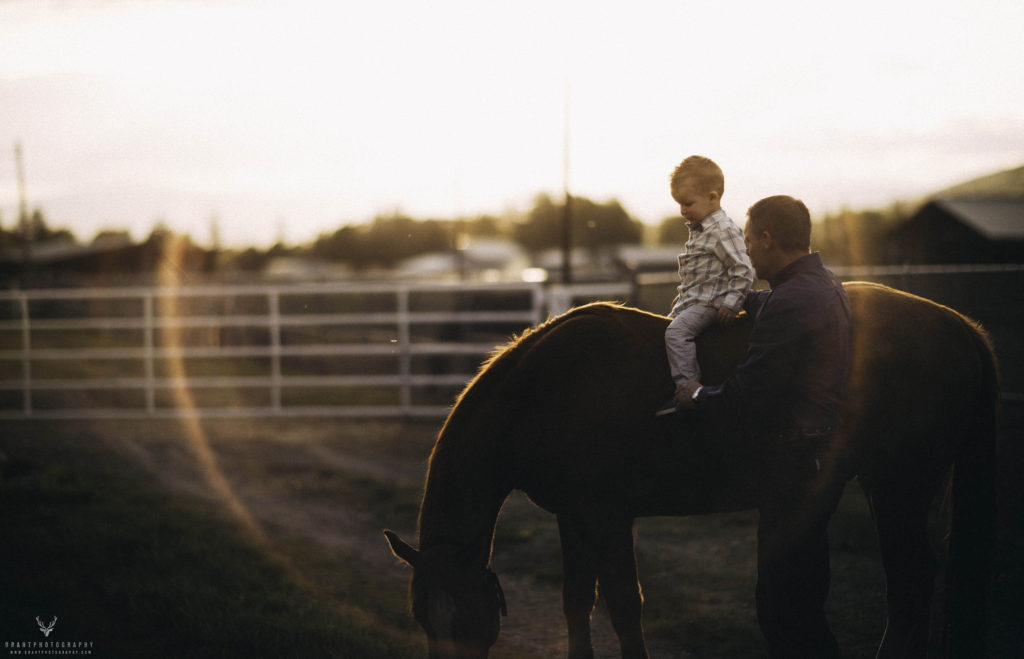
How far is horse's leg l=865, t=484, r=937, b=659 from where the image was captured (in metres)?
2.92

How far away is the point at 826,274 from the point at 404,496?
441 centimetres

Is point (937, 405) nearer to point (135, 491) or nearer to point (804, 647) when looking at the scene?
point (804, 647)

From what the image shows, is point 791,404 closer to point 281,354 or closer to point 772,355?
point 772,355

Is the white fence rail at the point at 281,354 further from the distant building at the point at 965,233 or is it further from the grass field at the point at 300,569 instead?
the distant building at the point at 965,233

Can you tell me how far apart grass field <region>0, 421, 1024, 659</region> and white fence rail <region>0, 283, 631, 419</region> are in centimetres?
144

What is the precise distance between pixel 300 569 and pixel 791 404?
316cm

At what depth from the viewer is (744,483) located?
2846mm

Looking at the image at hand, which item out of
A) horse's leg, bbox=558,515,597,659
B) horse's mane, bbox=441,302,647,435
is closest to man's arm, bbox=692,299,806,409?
horse's mane, bbox=441,302,647,435

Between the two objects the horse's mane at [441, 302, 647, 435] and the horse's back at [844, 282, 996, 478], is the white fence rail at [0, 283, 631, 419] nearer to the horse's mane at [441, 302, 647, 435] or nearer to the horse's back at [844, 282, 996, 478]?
the horse's mane at [441, 302, 647, 435]

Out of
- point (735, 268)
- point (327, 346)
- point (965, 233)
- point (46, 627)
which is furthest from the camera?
point (965, 233)

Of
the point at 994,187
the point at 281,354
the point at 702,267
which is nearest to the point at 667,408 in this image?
the point at 702,267

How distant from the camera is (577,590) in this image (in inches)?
117

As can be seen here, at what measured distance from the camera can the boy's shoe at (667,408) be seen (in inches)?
103

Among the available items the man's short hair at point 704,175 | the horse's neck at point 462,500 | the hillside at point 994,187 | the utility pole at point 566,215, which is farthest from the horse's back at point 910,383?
the hillside at point 994,187
